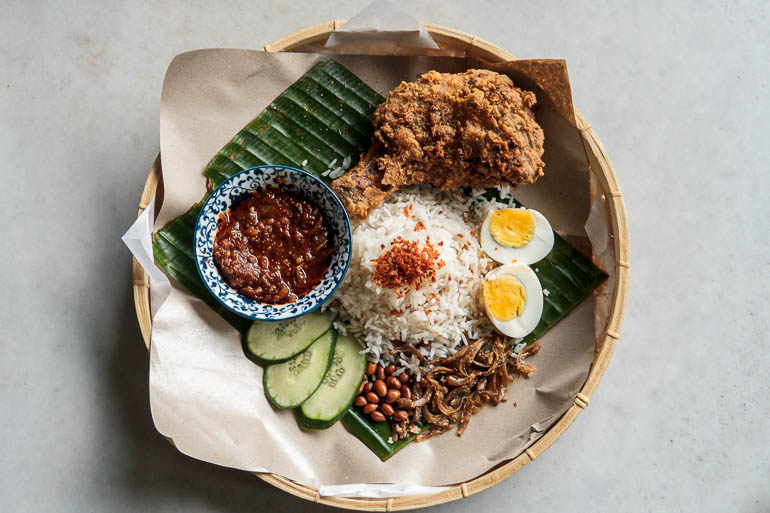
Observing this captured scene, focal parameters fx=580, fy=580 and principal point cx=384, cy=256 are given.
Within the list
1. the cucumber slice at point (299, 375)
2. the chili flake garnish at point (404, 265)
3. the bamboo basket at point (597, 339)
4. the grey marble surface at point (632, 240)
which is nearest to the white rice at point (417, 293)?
the chili flake garnish at point (404, 265)

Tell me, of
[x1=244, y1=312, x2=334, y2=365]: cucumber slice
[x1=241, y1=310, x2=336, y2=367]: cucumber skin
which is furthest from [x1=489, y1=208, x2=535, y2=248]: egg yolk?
[x1=244, y1=312, x2=334, y2=365]: cucumber slice

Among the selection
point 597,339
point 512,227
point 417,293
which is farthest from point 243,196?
point 597,339

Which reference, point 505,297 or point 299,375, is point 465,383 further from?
point 299,375

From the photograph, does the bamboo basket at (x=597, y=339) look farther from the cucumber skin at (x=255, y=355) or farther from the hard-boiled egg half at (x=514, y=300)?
the cucumber skin at (x=255, y=355)

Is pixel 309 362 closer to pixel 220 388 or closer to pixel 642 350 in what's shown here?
pixel 220 388

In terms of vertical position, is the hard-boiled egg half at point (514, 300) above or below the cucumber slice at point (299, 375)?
above

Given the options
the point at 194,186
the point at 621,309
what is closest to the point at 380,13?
the point at 194,186

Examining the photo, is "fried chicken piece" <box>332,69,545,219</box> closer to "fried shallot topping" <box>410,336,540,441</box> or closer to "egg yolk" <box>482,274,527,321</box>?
"egg yolk" <box>482,274,527,321</box>
